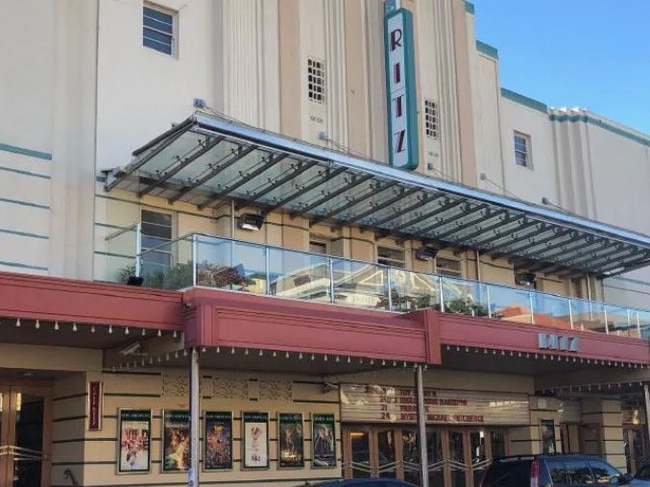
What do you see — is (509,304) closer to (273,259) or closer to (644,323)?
(644,323)

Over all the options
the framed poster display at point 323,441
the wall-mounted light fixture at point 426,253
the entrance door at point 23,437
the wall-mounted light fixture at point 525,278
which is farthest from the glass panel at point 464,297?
the entrance door at point 23,437

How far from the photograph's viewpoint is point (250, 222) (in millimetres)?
20391

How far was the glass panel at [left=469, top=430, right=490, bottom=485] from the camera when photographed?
79.5 ft

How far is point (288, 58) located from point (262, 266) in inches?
261

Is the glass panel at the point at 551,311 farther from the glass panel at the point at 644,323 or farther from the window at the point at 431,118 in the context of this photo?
the window at the point at 431,118

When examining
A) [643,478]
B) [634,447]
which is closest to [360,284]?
[643,478]

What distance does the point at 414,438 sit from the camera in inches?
907

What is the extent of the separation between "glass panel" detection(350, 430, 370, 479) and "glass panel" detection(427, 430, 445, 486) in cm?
219

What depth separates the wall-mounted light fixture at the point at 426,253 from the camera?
23.9m

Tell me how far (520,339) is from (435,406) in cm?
387

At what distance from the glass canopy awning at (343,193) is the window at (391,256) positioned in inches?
20.5

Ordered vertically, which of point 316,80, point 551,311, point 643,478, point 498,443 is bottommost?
point 643,478

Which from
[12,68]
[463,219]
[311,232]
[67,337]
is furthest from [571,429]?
[12,68]

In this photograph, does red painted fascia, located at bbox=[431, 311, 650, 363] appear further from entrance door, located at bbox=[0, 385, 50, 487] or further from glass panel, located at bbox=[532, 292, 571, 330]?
entrance door, located at bbox=[0, 385, 50, 487]
